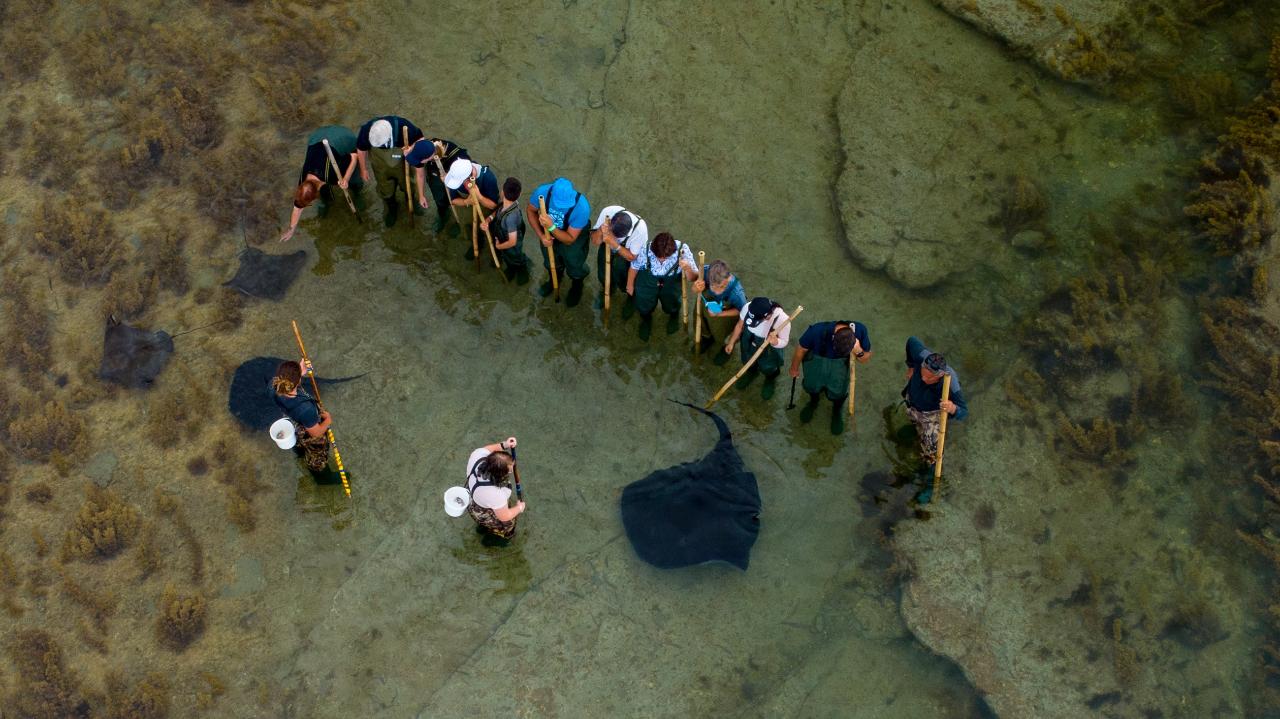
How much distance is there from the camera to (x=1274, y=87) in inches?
389

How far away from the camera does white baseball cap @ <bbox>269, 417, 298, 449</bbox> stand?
7.97 m

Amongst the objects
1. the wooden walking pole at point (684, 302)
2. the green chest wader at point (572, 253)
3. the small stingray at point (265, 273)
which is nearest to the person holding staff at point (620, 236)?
the green chest wader at point (572, 253)

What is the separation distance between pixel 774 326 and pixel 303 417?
13.6 feet

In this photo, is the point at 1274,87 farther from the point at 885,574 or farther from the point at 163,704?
the point at 163,704

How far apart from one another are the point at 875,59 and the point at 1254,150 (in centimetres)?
399

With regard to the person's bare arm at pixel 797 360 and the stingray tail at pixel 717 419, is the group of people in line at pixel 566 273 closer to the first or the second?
the person's bare arm at pixel 797 360

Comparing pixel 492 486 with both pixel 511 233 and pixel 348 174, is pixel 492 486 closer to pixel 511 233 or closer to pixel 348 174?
pixel 511 233

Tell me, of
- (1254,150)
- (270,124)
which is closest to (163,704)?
(270,124)

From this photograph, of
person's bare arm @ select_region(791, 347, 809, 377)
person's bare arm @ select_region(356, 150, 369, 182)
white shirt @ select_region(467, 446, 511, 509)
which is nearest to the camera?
Answer: white shirt @ select_region(467, 446, 511, 509)

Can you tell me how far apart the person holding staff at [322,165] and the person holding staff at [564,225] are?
1.99 m

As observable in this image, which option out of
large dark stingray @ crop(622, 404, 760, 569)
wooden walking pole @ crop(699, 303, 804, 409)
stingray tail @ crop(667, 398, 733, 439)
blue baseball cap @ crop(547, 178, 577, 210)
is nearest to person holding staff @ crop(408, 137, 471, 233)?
blue baseball cap @ crop(547, 178, 577, 210)

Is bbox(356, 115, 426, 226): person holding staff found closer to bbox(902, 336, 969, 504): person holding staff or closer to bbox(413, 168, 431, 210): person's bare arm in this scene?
bbox(413, 168, 431, 210): person's bare arm

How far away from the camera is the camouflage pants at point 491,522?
25.8 ft

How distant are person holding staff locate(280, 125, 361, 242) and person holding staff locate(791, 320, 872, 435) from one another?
4.87 m
